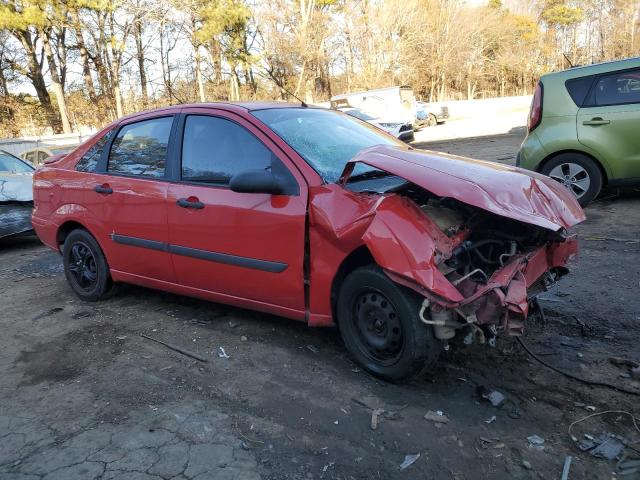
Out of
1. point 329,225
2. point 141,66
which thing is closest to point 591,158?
point 329,225

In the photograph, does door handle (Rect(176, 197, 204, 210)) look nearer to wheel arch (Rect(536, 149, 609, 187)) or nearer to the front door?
the front door

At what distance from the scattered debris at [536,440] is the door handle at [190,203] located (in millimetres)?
2495

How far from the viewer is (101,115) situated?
31859mm

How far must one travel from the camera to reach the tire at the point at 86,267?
15.5 ft

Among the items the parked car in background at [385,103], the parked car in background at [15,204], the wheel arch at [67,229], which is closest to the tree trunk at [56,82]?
the parked car in background at [385,103]

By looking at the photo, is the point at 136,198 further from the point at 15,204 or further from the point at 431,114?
the point at 431,114

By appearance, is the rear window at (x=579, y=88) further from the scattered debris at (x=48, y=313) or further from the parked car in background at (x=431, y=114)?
the parked car in background at (x=431, y=114)

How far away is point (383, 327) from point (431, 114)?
23839mm

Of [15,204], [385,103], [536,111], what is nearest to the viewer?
[536,111]

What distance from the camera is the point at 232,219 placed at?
359 centimetres

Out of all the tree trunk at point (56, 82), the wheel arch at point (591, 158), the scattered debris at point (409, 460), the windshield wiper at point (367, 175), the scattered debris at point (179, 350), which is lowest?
the scattered debris at point (409, 460)

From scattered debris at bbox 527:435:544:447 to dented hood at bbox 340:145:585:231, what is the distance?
1.05 m

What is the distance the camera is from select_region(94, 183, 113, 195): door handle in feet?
14.5

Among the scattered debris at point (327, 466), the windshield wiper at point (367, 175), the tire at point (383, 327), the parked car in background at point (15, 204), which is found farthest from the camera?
the parked car in background at point (15, 204)
